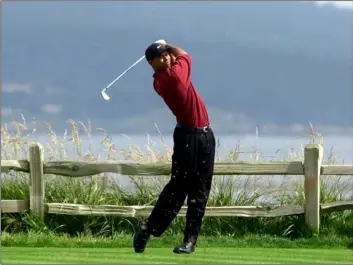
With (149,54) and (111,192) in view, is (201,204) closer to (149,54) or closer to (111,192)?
(149,54)

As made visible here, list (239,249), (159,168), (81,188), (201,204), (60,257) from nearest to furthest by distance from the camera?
(201,204)
(60,257)
(239,249)
(159,168)
(81,188)

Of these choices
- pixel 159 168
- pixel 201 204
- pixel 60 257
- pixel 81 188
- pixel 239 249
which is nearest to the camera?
pixel 201 204

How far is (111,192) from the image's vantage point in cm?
786

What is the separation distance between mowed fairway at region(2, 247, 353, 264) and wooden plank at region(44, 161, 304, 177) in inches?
52.1

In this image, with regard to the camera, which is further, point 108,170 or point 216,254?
point 108,170

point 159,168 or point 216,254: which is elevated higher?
point 159,168

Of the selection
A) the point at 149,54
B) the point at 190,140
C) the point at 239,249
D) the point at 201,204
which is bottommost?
the point at 239,249

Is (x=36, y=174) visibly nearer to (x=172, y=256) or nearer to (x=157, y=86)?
(x=172, y=256)

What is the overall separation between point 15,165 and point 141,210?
1.44 meters

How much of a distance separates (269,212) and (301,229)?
359mm

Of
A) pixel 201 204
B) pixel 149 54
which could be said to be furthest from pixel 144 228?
pixel 149 54

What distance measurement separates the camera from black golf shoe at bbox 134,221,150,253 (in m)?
4.77

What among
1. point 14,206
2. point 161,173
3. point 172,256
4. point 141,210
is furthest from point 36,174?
point 172,256

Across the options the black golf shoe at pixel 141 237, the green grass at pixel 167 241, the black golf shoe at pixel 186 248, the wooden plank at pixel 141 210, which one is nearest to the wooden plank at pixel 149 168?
the wooden plank at pixel 141 210
